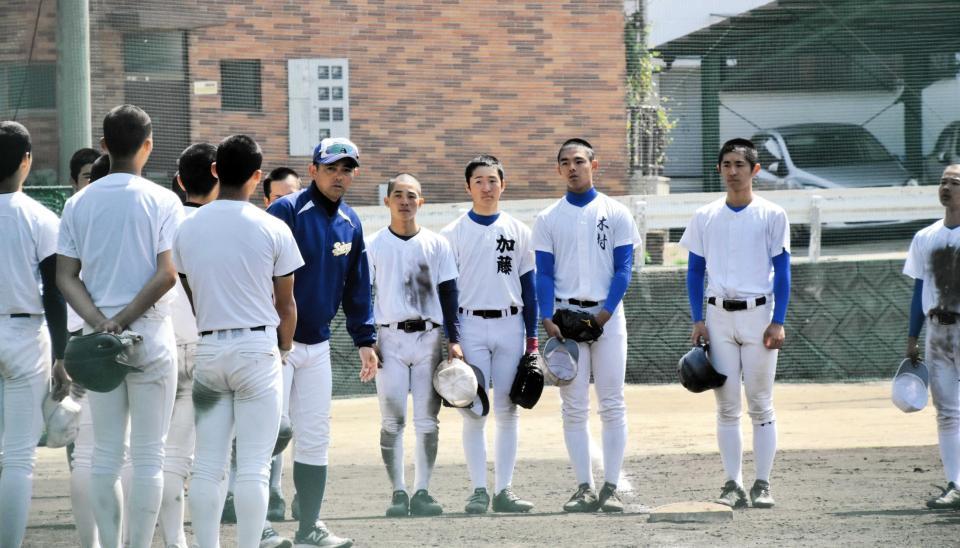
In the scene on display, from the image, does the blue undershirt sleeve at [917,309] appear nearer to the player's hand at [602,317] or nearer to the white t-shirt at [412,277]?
the player's hand at [602,317]

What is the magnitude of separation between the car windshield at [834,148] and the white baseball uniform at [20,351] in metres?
12.6

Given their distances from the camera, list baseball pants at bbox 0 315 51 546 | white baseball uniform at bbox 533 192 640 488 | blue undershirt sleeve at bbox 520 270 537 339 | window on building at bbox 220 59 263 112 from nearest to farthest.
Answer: baseball pants at bbox 0 315 51 546 → white baseball uniform at bbox 533 192 640 488 → blue undershirt sleeve at bbox 520 270 537 339 → window on building at bbox 220 59 263 112

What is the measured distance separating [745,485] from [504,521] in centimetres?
188

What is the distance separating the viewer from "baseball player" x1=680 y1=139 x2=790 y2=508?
761 centimetres

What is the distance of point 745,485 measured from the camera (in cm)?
819

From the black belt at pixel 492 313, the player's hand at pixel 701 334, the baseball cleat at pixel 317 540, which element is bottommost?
the baseball cleat at pixel 317 540

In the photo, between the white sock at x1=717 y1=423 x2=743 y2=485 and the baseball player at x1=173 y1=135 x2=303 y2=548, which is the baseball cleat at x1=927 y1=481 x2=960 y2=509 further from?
the baseball player at x1=173 y1=135 x2=303 y2=548

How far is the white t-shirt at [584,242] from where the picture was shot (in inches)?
304

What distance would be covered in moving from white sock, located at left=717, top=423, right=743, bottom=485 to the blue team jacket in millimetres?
2364

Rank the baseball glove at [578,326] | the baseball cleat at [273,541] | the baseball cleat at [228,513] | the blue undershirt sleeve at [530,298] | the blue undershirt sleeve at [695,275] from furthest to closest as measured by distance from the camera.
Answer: the blue undershirt sleeve at [695,275] → the blue undershirt sleeve at [530,298] → the baseball glove at [578,326] → the baseball cleat at [228,513] → the baseball cleat at [273,541]

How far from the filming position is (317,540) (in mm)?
6227

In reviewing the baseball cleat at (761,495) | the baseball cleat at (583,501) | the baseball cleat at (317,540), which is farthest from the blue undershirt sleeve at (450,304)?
the baseball cleat at (761,495)

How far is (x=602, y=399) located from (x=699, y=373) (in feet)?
1.91

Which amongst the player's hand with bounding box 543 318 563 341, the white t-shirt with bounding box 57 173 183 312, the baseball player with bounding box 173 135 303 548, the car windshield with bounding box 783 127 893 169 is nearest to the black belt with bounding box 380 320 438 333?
the player's hand with bounding box 543 318 563 341
